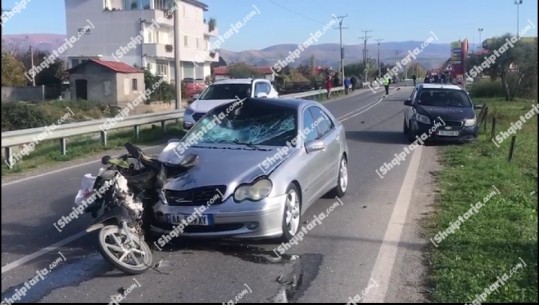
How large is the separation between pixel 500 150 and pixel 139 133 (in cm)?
1029

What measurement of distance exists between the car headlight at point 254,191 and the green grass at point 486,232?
174 cm

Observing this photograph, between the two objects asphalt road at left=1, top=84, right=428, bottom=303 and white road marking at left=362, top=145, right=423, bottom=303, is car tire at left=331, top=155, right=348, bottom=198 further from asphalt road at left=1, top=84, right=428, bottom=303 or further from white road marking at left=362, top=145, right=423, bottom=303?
white road marking at left=362, top=145, right=423, bottom=303

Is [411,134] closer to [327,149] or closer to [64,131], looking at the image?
[64,131]

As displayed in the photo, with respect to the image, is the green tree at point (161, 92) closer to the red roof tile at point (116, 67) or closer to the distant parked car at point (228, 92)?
the red roof tile at point (116, 67)

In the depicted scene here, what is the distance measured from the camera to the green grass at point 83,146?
1310cm

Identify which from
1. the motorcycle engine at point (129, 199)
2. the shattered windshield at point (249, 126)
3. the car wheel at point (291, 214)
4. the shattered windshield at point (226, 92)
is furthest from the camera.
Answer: the shattered windshield at point (226, 92)

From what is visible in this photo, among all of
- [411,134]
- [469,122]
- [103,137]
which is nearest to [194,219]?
[103,137]

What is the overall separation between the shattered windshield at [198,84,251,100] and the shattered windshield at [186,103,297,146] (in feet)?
35.4

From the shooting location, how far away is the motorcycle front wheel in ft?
17.8

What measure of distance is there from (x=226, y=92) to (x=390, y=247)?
43.0 feet

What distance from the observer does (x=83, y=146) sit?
51.1ft

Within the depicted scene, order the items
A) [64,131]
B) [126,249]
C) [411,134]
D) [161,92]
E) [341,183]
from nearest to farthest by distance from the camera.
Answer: [126,249] < [341,183] < [64,131] < [411,134] < [161,92]

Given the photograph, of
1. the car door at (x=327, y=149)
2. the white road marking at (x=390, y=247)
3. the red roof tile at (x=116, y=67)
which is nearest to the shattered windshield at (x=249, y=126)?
the car door at (x=327, y=149)

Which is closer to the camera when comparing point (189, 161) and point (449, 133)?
point (189, 161)
